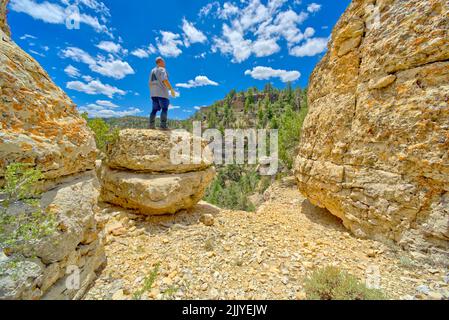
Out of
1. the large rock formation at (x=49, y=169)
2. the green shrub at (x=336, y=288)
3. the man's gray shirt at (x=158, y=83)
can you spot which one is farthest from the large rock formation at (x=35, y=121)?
the green shrub at (x=336, y=288)

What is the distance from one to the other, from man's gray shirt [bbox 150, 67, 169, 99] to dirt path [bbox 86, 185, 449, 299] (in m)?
3.49

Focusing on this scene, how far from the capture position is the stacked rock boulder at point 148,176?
4.38 metres

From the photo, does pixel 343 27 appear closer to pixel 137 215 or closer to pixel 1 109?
pixel 1 109

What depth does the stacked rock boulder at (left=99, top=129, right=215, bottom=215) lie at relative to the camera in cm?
438

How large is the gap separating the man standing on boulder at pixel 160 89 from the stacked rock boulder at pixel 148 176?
2.92 ft

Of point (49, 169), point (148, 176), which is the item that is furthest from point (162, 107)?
point (49, 169)

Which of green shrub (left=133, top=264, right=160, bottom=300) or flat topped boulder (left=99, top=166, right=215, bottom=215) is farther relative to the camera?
flat topped boulder (left=99, top=166, right=215, bottom=215)

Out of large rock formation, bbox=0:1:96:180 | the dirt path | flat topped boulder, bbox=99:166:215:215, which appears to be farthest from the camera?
flat topped boulder, bbox=99:166:215:215

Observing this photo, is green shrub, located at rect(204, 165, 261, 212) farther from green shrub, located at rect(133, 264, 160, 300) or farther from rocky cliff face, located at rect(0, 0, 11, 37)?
rocky cliff face, located at rect(0, 0, 11, 37)

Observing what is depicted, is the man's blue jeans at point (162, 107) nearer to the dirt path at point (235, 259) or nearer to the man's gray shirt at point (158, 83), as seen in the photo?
the man's gray shirt at point (158, 83)

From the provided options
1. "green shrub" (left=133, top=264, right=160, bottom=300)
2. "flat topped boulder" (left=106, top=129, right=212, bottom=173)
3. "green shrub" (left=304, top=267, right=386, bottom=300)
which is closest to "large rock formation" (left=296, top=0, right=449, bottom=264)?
"green shrub" (left=304, top=267, right=386, bottom=300)

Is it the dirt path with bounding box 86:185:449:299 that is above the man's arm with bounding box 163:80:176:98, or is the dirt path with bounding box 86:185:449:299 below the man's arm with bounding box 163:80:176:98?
below

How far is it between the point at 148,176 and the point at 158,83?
9.22ft
